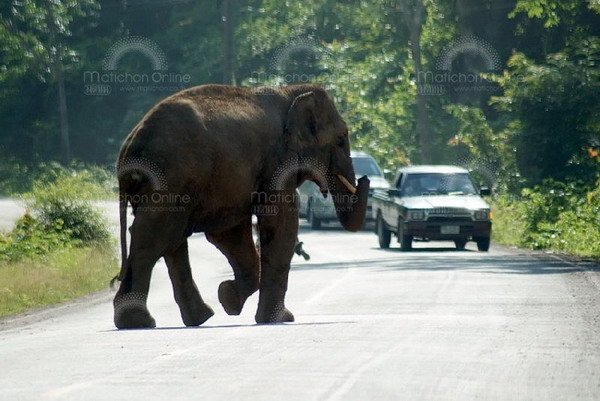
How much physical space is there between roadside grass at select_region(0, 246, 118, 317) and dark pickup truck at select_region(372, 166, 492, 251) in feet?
20.6

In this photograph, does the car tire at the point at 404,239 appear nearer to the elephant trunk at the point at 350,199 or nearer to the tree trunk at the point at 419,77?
the elephant trunk at the point at 350,199

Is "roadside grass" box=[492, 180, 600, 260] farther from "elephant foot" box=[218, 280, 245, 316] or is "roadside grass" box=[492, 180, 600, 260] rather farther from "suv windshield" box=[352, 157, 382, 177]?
"elephant foot" box=[218, 280, 245, 316]

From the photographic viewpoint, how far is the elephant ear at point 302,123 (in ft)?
56.8

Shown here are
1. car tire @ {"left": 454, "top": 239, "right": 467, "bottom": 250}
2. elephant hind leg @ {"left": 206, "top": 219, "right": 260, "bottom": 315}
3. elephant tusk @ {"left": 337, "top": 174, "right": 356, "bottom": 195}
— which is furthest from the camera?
car tire @ {"left": 454, "top": 239, "right": 467, "bottom": 250}

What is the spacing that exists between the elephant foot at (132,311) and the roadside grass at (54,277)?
4.70m

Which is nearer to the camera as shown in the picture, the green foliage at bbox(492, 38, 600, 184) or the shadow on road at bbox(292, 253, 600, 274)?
the shadow on road at bbox(292, 253, 600, 274)

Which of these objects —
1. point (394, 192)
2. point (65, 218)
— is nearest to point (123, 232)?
point (65, 218)

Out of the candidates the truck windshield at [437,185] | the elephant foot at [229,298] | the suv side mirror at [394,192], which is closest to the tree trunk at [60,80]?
the truck windshield at [437,185]

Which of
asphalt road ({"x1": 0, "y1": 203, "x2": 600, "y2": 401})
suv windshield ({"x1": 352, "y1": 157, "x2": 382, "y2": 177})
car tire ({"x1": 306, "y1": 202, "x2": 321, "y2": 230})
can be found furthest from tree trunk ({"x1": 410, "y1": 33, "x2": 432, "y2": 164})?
asphalt road ({"x1": 0, "y1": 203, "x2": 600, "y2": 401})

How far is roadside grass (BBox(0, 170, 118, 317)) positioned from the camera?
22.9 metres

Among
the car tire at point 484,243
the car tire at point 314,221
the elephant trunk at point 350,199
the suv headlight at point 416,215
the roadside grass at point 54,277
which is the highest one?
the elephant trunk at point 350,199

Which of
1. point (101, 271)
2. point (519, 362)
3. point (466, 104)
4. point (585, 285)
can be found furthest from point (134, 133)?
point (466, 104)

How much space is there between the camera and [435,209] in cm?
3272

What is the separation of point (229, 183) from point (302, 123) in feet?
4.82
